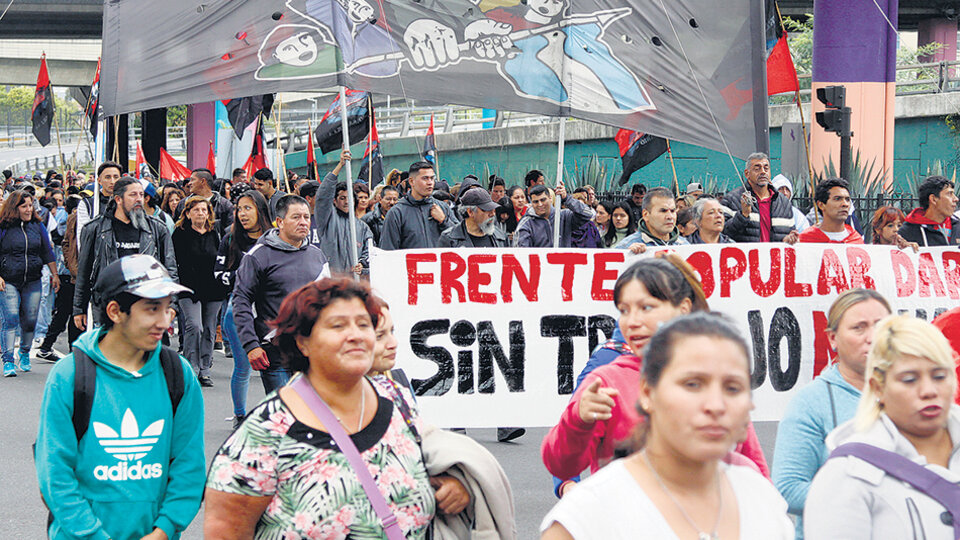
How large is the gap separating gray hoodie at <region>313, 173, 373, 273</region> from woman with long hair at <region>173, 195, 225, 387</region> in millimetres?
1502

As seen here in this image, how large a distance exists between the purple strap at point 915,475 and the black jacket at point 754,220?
7.35 metres

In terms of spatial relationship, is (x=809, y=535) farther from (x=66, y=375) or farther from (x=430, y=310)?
(x=430, y=310)

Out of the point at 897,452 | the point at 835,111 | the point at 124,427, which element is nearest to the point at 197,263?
the point at 124,427

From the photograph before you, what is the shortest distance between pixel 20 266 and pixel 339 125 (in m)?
3.45

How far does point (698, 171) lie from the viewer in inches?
1042

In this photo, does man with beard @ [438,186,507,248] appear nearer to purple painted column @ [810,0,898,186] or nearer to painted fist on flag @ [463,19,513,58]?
painted fist on flag @ [463,19,513,58]

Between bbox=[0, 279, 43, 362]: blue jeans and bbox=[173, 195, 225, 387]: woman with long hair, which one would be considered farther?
bbox=[0, 279, 43, 362]: blue jeans

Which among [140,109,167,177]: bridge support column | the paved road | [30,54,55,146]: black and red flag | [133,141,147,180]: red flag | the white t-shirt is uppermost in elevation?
[140,109,167,177]: bridge support column

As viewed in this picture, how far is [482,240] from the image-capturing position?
9.53 metres

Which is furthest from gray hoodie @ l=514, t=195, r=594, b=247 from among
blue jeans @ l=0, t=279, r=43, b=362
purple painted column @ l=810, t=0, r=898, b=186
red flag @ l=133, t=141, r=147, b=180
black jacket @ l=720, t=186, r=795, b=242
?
purple painted column @ l=810, t=0, r=898, b=186

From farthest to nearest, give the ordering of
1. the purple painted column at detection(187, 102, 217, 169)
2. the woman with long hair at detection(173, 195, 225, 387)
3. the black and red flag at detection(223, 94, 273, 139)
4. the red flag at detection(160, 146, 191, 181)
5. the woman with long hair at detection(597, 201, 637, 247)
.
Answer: the purple painted column at detection(187, 102, 217, 169) → the red flag at detection(160, 146, 191, 181) → the black and red flag at detection(223, 94, 273, 139) → the woman with long hair at detection(597, 201, 637, 247) → the woman with long hair at detection(173, 195, 225, 387)

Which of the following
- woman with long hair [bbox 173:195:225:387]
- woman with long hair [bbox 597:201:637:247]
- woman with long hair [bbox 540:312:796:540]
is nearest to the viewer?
woman with long hair [bbox 540:312:796:540]

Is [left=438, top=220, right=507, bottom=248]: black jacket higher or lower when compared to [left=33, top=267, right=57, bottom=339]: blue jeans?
higher

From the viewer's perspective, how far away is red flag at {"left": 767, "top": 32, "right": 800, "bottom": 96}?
11898 mm
